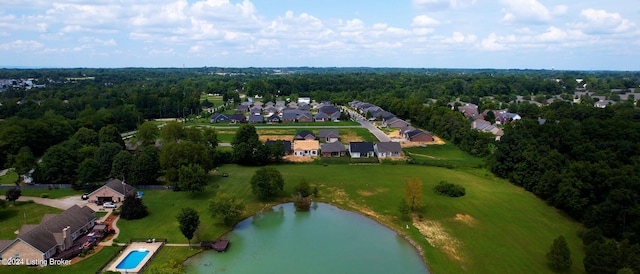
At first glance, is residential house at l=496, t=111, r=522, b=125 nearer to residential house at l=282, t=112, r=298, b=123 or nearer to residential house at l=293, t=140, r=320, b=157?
residential house at l=282, t=112, r=298, b=123

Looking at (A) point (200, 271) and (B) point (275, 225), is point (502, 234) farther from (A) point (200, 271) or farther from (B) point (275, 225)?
(A) point (200, 271)

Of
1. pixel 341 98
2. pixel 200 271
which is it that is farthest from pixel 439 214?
pixel 341 98

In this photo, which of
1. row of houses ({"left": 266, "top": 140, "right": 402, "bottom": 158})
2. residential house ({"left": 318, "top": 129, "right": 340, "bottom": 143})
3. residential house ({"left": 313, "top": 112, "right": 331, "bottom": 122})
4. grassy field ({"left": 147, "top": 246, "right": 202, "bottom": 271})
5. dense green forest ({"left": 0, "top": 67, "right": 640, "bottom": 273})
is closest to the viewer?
grassy field ({"left": 147, "top": 246, "right": 202, "bottom": 271})

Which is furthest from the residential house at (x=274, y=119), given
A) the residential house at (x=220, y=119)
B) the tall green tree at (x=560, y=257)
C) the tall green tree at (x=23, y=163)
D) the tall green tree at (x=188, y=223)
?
the tall green tree at (x=560, y=257)

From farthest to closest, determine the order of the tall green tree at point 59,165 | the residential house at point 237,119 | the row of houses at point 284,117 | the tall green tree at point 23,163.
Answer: the row of houses at point 284,117 → the residential house at point 237,119 → the tall green tree at point 23,163 → the tall green tree at point 59,165

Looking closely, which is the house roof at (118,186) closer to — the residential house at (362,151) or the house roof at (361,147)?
the residential house at (362,151)

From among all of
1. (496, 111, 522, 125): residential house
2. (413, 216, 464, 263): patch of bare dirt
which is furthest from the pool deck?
(496, 111, 522, 125): residential house
